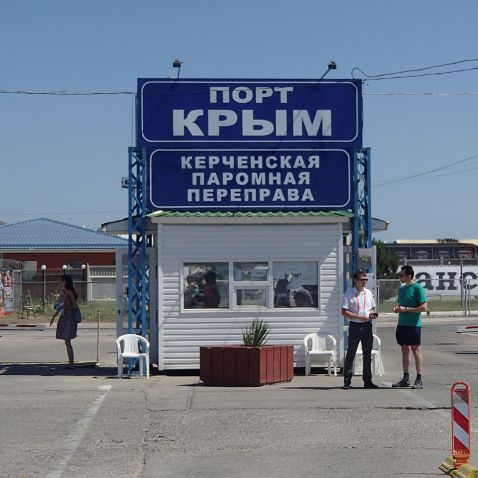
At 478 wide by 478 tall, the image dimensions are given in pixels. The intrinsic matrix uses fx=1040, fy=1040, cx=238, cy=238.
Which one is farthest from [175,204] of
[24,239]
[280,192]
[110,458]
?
[24,239]

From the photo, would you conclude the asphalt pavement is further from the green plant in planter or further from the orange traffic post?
the green plant in planter

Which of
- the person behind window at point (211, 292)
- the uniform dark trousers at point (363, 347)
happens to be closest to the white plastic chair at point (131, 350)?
the person behind window at point (211, 292)

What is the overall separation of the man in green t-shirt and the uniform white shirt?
454 millimetres

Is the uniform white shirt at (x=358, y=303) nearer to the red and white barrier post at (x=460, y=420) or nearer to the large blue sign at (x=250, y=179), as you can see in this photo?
the large blue sign at (x=250, y=179)

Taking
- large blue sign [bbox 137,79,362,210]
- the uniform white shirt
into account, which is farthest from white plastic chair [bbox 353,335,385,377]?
large blue sign [bbox 137,79,362,210]

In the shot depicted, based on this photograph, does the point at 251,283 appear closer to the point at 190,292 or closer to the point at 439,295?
the point at 190,292

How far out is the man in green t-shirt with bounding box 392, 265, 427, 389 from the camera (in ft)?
49.7

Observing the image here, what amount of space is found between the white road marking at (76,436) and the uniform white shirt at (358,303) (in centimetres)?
388

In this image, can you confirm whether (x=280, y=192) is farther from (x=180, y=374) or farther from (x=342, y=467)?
(x=342, y=467)

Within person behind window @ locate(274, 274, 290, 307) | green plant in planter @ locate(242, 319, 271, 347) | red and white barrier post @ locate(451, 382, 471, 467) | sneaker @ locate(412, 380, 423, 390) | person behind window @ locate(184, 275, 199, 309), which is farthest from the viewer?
person behind window @ locate(274, 274, 290, 307)

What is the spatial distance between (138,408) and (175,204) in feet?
18.6

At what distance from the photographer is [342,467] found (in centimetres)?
926

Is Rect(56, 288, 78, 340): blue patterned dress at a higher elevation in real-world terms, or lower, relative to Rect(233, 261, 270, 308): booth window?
lower

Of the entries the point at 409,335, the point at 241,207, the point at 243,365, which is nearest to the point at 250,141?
the point at 241,207
